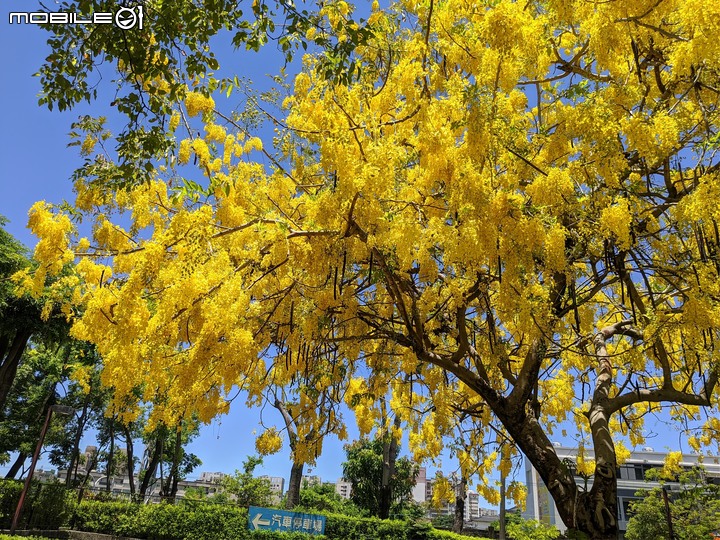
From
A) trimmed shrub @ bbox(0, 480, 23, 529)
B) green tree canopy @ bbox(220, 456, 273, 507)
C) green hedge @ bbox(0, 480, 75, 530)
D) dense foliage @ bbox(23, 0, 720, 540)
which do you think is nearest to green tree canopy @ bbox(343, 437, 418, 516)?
green tree canopy @ bbox(220, 456, 273, 507)

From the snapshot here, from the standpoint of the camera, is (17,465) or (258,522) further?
(17,465)

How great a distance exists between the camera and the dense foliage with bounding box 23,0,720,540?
3.44m

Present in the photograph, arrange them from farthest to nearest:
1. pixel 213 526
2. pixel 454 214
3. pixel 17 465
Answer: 1. pixel 17 465
2. pixel 213 526
3. pixel 454 214

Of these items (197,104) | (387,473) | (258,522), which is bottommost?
(258,522)

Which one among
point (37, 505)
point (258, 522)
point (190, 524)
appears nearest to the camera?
point (37, 505)

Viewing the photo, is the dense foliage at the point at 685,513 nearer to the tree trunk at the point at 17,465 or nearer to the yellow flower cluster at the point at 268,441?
the yellow flower cluster at the point at 268,441

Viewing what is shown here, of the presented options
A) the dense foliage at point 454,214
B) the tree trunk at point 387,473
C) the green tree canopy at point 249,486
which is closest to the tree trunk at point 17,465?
the green tree canopy at point 249,486

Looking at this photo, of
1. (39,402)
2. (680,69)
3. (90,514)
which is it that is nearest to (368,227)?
(680,69)

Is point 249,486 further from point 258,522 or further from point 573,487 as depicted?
point 573,487

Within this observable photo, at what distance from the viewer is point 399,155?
12.0 ft

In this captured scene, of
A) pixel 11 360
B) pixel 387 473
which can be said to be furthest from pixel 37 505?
pixel 387 473

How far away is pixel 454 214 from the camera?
3.54 metres

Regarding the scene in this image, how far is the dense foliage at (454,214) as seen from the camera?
11.3ft

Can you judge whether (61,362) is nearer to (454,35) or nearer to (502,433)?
(502,433)
